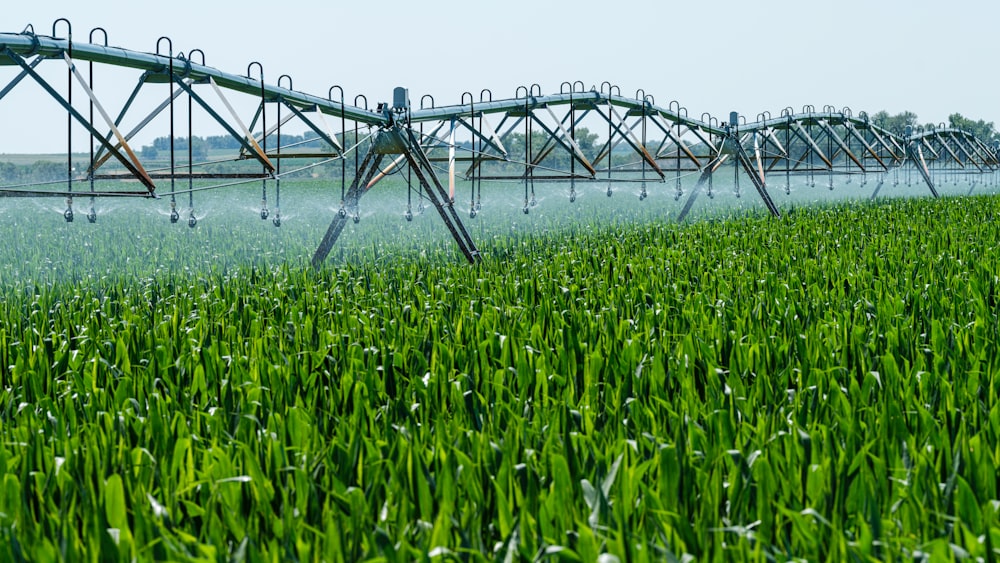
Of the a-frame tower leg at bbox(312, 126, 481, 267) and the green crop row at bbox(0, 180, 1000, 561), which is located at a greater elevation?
the a-frame tower leg at bbox(312, 126, 481, 267)

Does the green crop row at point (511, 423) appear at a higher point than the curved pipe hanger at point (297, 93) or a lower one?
lower

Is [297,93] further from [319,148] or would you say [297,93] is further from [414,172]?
[319,148]

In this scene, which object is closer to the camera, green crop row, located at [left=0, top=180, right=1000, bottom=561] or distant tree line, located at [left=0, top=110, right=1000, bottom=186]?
green crop row, located at [left=0, top=180, right=1000, bottom=561]

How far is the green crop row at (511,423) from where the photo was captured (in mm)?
2645

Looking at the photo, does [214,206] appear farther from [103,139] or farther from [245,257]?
[103,139]

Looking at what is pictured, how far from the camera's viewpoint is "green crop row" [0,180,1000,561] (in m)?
2.64

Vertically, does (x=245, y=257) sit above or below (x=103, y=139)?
below

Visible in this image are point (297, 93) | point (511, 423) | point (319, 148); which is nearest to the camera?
point (511, 423)

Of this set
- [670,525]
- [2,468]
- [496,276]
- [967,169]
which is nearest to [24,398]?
[2,468]

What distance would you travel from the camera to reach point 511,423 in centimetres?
354

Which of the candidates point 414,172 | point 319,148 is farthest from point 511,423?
point 319,148

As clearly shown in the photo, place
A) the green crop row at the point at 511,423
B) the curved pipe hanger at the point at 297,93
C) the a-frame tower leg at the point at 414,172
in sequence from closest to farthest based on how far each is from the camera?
the green crop row at the point at 511,423 < the curved pipe hanger at the point at 297,93 < the a-frame tower leg at the point at 414,172

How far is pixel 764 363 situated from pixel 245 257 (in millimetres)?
11201

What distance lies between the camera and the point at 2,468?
3.27 metres
